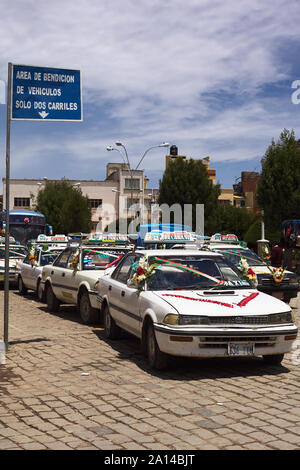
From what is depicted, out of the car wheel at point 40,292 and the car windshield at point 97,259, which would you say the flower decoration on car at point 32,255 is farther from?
the car windshield at point 97,259

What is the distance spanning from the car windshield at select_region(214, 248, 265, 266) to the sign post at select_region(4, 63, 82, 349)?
754cm

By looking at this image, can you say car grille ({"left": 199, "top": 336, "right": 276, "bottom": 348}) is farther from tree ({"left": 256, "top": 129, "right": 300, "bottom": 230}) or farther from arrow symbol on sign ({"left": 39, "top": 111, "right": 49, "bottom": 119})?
tree ({"left": 256, "top": 129, "right": 300, "bottom": 230})

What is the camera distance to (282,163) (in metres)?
37.4

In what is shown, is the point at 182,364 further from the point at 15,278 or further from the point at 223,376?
the point at 15,278

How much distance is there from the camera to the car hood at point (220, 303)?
23.0 feet

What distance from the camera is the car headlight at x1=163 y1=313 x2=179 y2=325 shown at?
22.6 ft

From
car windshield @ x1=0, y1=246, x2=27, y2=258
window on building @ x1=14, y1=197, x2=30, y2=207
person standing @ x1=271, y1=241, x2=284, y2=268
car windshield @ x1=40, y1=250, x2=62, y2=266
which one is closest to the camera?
car windshield @ x1=40, y1=250, x2=62, y2=266

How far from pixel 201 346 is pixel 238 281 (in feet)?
5.63

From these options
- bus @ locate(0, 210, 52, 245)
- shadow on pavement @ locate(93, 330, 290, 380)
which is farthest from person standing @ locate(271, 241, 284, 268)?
shadow on pavement @ locate(93, 330, 290, 380)

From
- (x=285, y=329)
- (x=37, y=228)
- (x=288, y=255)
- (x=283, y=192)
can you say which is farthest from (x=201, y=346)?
(x=283, y=192)

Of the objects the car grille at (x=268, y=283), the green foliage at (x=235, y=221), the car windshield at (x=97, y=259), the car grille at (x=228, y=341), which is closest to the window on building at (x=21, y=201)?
the green foliage at (x=235, y=221)

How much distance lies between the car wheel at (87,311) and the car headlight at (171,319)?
4439mm

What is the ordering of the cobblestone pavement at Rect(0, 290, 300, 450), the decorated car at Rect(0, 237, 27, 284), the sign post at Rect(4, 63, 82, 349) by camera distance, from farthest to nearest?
the decorated car at Rect(0, 237, 27, 284)
the sign post at Rect(4, 63, 82, 349)
the cobblestone pavement at Rect(0, 290, 300, 450)

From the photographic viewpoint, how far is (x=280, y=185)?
1458 inches
